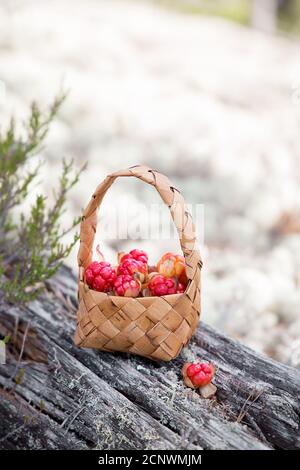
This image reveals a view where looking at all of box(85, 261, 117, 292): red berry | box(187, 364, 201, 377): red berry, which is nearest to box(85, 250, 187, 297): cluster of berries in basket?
box(85, 261, 117, 292): red berry

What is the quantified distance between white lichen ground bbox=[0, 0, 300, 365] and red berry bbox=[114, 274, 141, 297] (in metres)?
1.44

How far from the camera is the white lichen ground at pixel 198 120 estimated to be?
14.8 feet

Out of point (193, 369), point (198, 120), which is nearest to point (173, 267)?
point (193, 369)

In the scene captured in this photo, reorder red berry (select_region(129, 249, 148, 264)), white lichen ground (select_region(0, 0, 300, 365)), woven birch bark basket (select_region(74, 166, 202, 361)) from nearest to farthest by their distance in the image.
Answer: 1. woven birch bark basket (select_region(74, 166, 202, 361))
2. red berry (select_region(129, 249, 148, 264))
3. white lichen ground (select_region(0, 0, 300, 365))

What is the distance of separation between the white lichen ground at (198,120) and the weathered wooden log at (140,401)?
108cm

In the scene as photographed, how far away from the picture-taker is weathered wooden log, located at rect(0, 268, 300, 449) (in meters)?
2.03

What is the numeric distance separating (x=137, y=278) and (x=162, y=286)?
0.12 metres

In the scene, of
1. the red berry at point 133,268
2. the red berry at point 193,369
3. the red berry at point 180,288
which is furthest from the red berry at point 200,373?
the red berry at point 133,268

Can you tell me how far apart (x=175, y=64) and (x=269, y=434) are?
23.4 ft

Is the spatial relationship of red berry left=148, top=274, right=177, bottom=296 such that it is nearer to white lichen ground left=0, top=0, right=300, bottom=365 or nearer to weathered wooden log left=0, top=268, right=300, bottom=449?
weathered wooden log left=0, top=268, right=300, bottom=449

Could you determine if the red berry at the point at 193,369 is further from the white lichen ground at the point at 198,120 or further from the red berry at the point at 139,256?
the white lichen ground at the point at 198,120

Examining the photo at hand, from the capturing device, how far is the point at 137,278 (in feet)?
7.56
